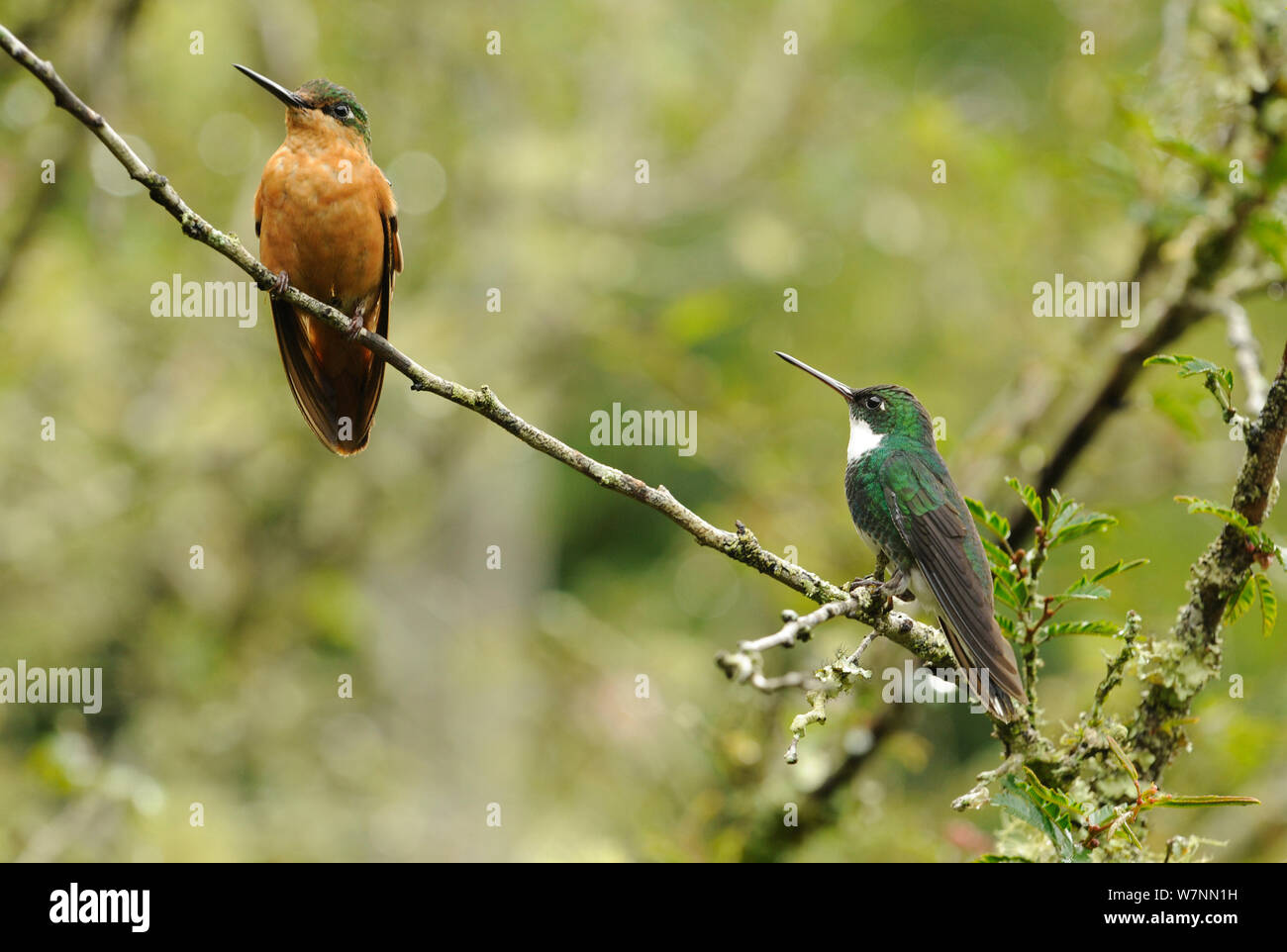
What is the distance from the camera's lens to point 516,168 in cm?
712

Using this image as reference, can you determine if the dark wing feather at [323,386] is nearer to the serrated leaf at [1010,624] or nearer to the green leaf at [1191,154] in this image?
the serrated leaf at [1010,624]

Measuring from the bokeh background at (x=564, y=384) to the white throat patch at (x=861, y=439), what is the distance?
42.7 inches

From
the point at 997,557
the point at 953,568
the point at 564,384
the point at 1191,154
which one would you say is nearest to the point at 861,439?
the point at 953,568

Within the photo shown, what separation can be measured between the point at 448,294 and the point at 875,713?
18.2ft

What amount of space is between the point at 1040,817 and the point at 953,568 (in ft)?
2.50

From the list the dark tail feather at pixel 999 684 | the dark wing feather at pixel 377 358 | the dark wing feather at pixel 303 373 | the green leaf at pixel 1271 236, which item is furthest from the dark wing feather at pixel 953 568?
the dark wing feather at pixel 303 373

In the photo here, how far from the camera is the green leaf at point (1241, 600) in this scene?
247cm

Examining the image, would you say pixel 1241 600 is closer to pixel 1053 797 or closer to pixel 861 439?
pixel 1053 797

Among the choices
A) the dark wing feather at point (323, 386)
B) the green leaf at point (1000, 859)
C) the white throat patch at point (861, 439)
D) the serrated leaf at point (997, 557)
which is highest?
the dark wing feather at point (323, 386)

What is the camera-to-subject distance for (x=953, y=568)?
2822 millimetres

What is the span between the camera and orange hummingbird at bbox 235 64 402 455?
10.0 feet

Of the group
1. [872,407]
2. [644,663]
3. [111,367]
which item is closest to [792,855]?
[644,663]

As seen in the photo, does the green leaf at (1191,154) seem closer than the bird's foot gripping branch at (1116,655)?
No

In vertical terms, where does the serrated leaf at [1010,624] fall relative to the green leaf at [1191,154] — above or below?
below
